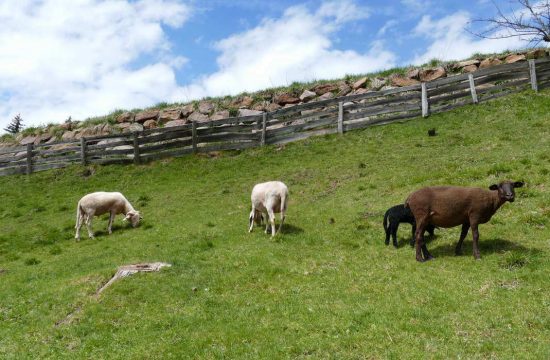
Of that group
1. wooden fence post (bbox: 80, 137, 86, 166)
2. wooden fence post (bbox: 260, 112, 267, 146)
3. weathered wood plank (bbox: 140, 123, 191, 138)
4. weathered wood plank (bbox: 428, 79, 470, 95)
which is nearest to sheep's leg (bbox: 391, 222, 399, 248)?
weathered wood plank (bbox: 428, 79, 470, 95)

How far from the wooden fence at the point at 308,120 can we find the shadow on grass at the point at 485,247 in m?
15.5

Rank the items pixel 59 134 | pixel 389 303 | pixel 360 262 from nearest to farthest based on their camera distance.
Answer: pixel 389 303 → pixel 360 262 → pixel 59 134

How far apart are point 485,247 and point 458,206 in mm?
1380

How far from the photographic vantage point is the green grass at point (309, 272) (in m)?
7.99

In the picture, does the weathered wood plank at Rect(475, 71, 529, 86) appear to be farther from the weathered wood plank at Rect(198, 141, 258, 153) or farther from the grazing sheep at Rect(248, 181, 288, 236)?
the grazing sheep at Rect(248, 181, 288, 236)

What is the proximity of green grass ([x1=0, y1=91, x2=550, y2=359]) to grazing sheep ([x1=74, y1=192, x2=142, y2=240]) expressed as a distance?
1.97ft

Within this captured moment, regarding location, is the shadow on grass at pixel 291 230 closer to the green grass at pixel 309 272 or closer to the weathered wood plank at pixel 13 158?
the green grass at pixel 309 272

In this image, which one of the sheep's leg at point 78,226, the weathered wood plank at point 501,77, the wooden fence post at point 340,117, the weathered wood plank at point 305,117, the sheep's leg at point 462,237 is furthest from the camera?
the weathered wood plank at point 305,117

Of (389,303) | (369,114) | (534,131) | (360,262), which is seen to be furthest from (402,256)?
(369,114)

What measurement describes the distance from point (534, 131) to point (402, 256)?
13025 mm

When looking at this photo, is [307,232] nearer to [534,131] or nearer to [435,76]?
[534,131]

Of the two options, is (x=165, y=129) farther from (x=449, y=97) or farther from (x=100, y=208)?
(x=449, y=97)

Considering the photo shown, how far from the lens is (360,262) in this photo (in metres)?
11.6

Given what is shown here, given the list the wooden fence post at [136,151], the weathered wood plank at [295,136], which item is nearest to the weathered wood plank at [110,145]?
the wooden fence post at [136,151]
